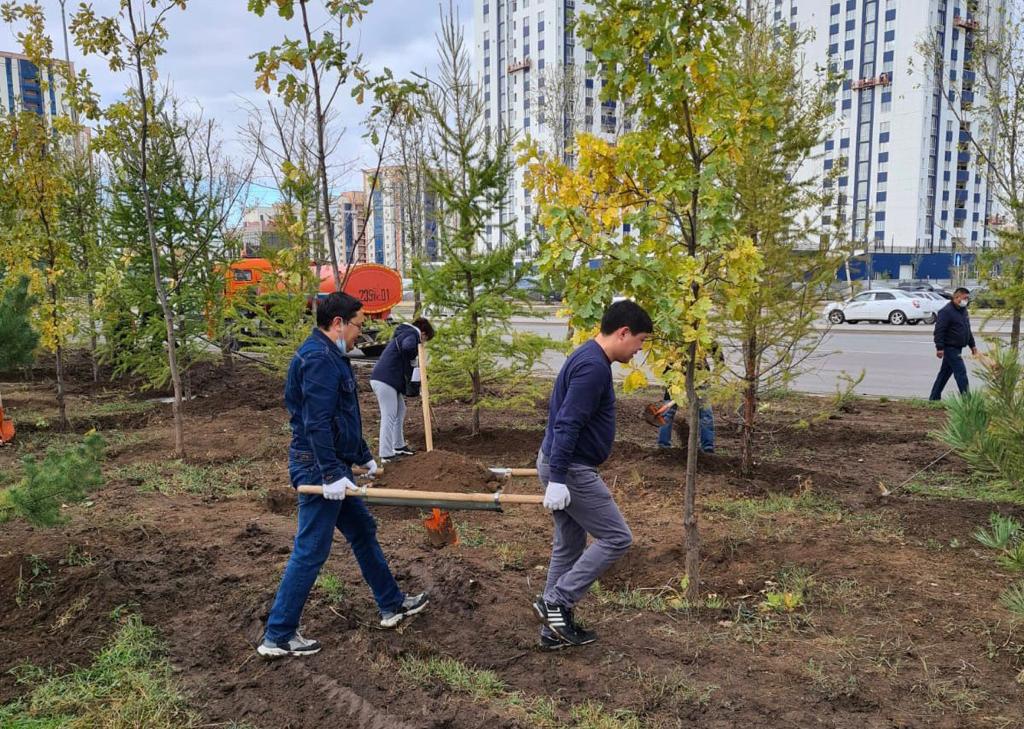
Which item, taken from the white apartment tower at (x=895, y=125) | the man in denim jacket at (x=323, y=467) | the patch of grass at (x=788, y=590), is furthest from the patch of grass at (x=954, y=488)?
the white apartment tower at (x=895, y=125)

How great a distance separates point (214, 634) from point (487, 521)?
2670mm

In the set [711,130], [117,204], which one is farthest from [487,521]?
[117,204]

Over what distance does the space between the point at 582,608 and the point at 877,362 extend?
14.8 metres

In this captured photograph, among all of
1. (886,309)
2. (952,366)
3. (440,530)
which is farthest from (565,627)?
(886,309)

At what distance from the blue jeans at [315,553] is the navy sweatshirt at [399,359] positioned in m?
3.87

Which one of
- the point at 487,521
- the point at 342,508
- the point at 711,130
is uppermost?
the point at 711,130

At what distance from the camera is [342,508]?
394 centimetres

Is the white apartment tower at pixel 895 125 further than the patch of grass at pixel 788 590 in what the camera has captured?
Yes

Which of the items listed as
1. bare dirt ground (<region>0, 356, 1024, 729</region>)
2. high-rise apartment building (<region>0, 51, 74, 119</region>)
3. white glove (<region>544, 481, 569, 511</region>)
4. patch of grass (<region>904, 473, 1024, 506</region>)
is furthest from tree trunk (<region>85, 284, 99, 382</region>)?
patch of grass (<region>904, 473, 1024, 506</region>)

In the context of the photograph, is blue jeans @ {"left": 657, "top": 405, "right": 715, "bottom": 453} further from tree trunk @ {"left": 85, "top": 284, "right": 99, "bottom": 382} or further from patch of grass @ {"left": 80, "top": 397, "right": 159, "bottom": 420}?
tree trunk @ {"left": 85, "top": 284, "right": 99, "bottom": 382}

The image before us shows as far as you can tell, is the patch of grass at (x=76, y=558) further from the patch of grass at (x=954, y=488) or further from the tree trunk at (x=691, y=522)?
the patch of grass at (x=954, y=488)

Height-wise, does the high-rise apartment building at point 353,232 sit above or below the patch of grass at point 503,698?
above

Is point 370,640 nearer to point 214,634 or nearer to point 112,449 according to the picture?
point 214,634

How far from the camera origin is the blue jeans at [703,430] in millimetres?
7715
